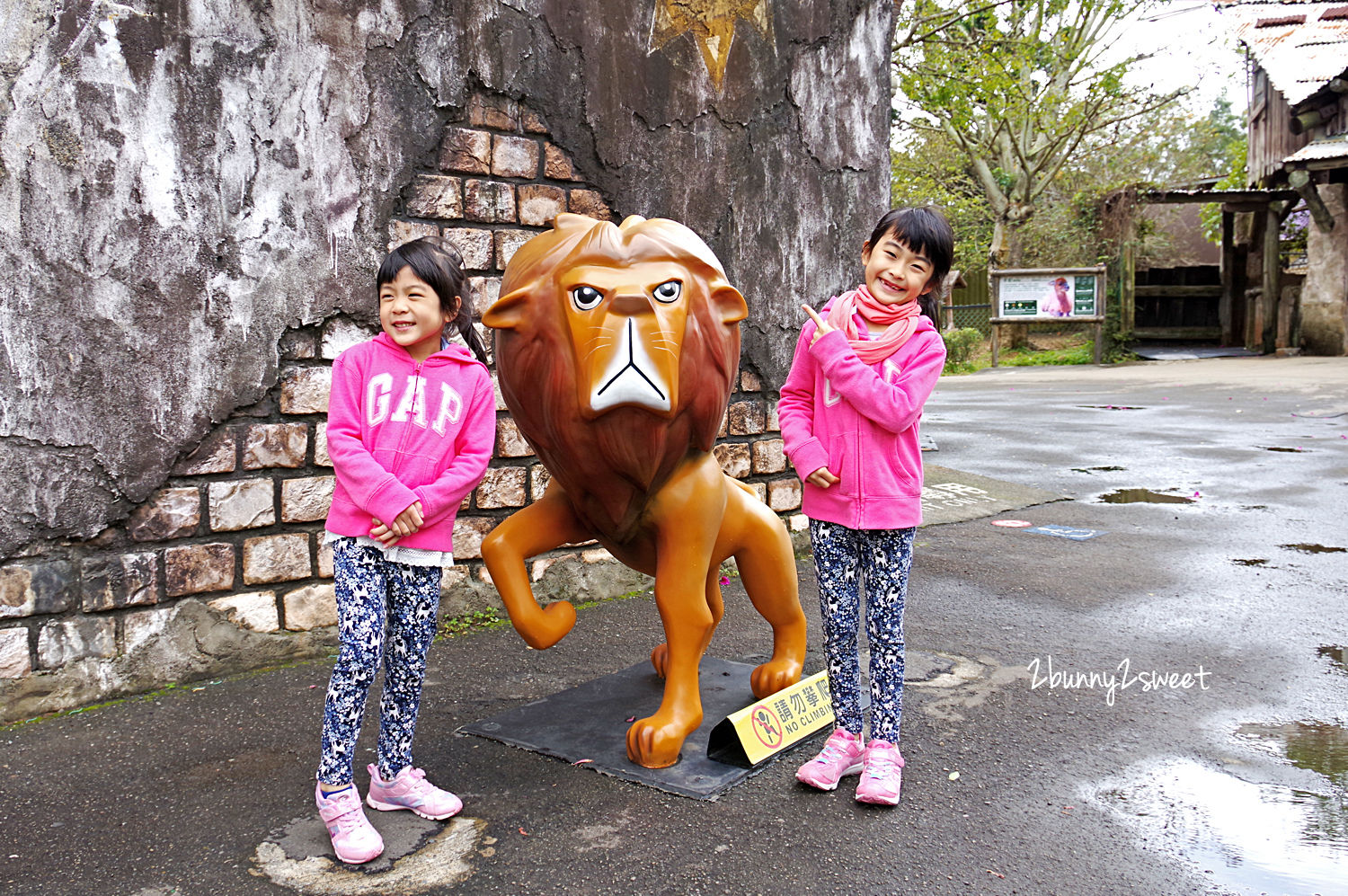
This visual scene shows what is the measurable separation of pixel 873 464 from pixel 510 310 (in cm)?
107

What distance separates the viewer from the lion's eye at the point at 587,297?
2.61m

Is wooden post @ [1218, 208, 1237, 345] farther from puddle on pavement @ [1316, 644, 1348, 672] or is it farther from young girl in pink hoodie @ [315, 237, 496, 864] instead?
young girl in pink hoodie @ [315, 237, 496, 864]

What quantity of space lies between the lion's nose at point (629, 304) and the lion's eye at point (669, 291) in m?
0.09

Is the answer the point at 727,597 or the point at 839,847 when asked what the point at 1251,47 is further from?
the point at 839,847

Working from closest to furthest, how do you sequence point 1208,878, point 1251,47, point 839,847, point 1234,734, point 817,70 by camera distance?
point 1208,878 < point 839,847 < point 1234,734 < point 817,70 < point 1251,47

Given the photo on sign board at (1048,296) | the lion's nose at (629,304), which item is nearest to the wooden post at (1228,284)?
the photo on sign board at (1048,296)

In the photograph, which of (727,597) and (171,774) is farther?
(727,597)

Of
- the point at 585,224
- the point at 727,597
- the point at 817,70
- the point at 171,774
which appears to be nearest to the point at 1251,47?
the point at 817,70

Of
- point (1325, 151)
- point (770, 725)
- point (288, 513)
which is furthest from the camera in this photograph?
point (1325, 151)

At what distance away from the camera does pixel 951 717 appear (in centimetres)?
329

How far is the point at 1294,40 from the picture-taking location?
61.4 feet

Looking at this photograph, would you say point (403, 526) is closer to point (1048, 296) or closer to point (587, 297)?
point (587, 297)

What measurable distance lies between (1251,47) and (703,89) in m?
19.3

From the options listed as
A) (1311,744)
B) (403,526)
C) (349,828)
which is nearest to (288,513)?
(403,526)
